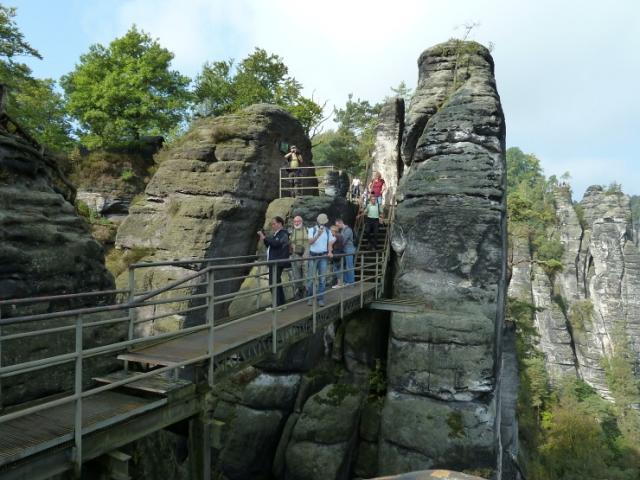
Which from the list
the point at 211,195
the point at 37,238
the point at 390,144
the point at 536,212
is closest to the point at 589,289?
the point at 536,212

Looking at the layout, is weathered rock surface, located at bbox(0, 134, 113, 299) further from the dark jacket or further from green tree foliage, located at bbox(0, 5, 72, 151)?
green tree foliage, located at bbox(0, 5, 72, 151)

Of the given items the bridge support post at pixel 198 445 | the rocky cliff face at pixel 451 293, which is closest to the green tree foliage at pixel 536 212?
the rocky cliff face at pixel 451 293

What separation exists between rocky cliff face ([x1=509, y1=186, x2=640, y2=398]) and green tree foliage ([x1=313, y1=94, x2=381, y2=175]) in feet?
82.2

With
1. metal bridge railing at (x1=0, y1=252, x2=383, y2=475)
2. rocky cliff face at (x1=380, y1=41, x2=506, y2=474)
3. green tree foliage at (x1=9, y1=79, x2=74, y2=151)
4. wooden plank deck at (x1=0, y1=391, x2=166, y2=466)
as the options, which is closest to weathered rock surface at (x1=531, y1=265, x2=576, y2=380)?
rocky cliff face at (x1=380, y1=41, x2=506, y2=474)

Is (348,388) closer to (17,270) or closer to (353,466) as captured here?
(353,466)

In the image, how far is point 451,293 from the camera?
10523 millimetres

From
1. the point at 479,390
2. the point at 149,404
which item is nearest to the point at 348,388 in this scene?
the point at 479,390

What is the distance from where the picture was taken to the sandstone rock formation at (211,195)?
1540 centimetres

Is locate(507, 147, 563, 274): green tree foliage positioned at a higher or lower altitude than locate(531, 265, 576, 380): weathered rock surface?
higher

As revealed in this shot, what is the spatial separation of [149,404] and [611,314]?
6453 cm

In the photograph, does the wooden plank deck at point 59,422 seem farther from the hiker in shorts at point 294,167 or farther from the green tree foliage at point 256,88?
the green tree foliage at point 256,88

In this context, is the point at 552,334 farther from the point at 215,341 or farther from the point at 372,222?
the point at 215,341

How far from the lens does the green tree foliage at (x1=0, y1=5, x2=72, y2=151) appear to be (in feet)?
67.1

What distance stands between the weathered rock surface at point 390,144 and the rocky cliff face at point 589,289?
37.8 meters
